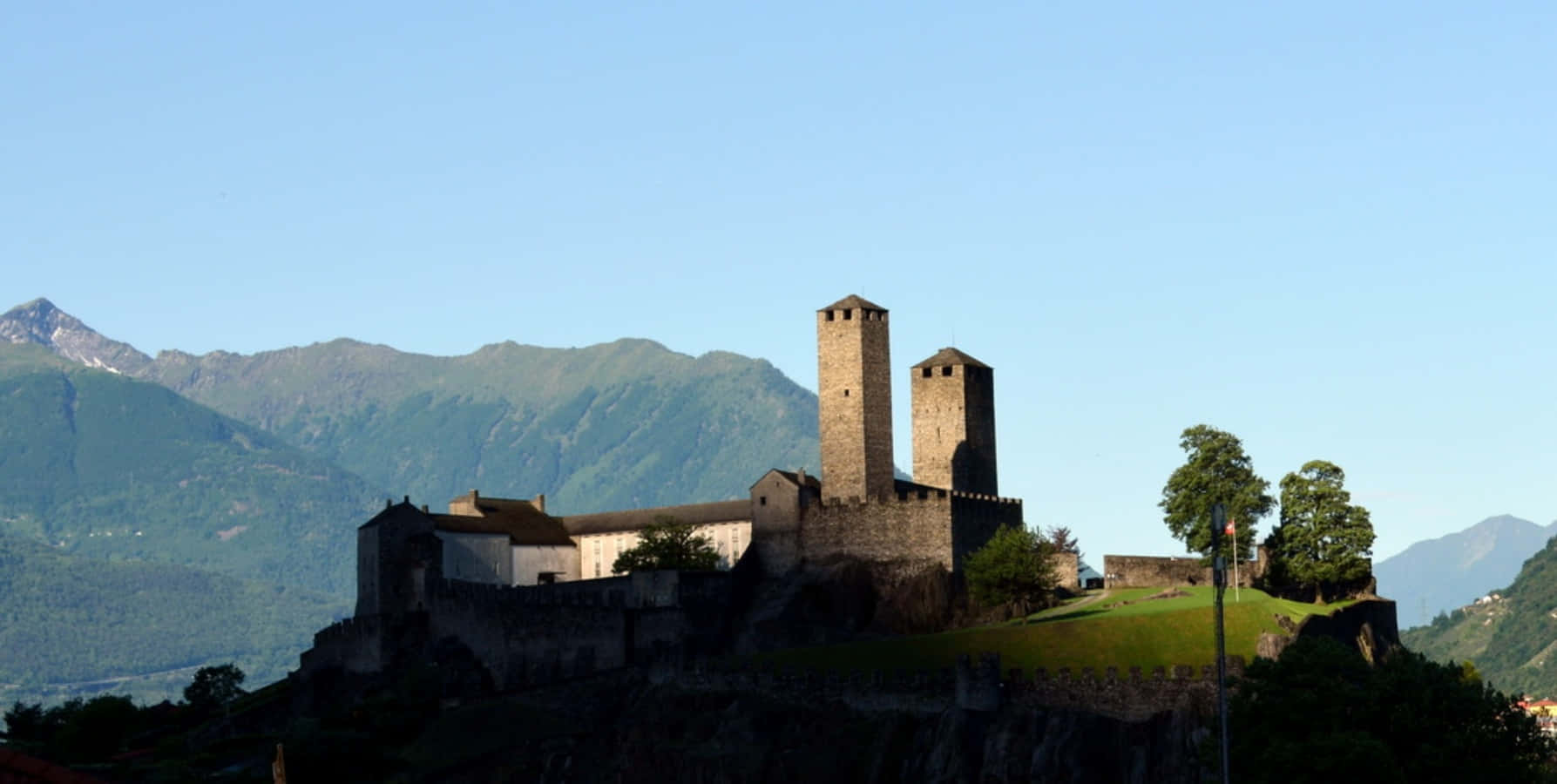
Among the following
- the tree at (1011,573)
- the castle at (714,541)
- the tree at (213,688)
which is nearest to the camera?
the tree at (1011,573)

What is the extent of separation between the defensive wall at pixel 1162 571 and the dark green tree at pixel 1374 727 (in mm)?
41560

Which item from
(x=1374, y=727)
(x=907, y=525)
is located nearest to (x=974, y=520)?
(x=907, y=525)

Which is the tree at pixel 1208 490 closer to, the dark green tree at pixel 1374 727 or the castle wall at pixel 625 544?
the castle wall at pixel 625 544

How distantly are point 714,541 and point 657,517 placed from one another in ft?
20.0

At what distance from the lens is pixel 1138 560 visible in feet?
372

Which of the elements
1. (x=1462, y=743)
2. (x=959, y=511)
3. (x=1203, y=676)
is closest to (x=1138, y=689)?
(x=1203, y=676)

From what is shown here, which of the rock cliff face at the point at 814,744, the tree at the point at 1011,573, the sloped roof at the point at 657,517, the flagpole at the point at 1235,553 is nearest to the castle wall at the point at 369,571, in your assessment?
the sloped roof at the point at 657,517

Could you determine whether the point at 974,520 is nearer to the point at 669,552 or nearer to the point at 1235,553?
the point at 1235,553

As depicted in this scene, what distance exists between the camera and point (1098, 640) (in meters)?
91.6

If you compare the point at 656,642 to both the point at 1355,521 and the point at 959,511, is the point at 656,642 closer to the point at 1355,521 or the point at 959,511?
the point at 959,511

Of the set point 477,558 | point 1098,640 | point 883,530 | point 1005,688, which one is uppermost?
point 883,530

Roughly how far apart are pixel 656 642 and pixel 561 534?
1124 inches

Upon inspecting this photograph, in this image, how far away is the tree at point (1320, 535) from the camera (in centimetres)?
11162

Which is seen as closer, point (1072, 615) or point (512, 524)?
point (1072, 615)
